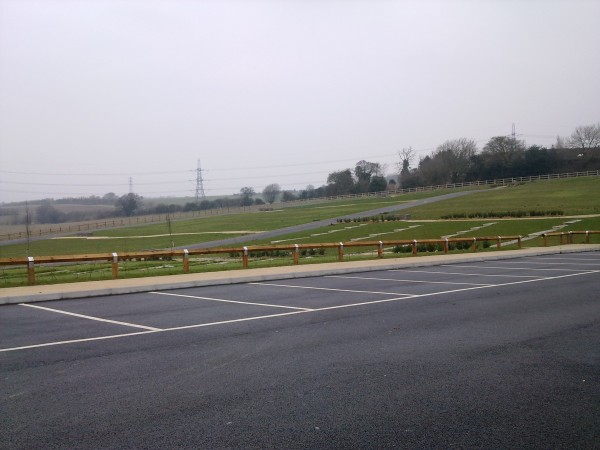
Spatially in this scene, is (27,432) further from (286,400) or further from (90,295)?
(90,295)

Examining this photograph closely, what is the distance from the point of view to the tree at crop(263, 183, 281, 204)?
141000 mm

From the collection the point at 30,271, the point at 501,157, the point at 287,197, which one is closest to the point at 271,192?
the point at 287,197

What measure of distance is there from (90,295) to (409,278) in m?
9.58

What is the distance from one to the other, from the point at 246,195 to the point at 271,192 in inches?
531

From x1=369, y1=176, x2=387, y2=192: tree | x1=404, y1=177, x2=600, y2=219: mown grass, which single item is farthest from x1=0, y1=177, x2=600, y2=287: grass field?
x1=369, y1=176, x2=387, y2=192: tree

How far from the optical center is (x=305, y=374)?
6.70 m

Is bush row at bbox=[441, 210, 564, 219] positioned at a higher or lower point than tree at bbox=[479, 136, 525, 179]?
lower

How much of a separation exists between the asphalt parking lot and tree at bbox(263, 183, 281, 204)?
414 feet

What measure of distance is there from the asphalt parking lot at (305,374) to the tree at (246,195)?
114046 millimetres

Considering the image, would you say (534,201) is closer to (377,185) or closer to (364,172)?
(377,185)

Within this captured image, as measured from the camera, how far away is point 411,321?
33.2 ft

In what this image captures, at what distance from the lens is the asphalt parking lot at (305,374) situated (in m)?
4.92

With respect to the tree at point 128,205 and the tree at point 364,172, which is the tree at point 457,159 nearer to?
the tree at point 364,172

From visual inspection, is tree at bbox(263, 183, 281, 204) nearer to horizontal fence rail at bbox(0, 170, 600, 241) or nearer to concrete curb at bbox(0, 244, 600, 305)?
horizontal fence rail at bbox(0, 170, 600, 241)
